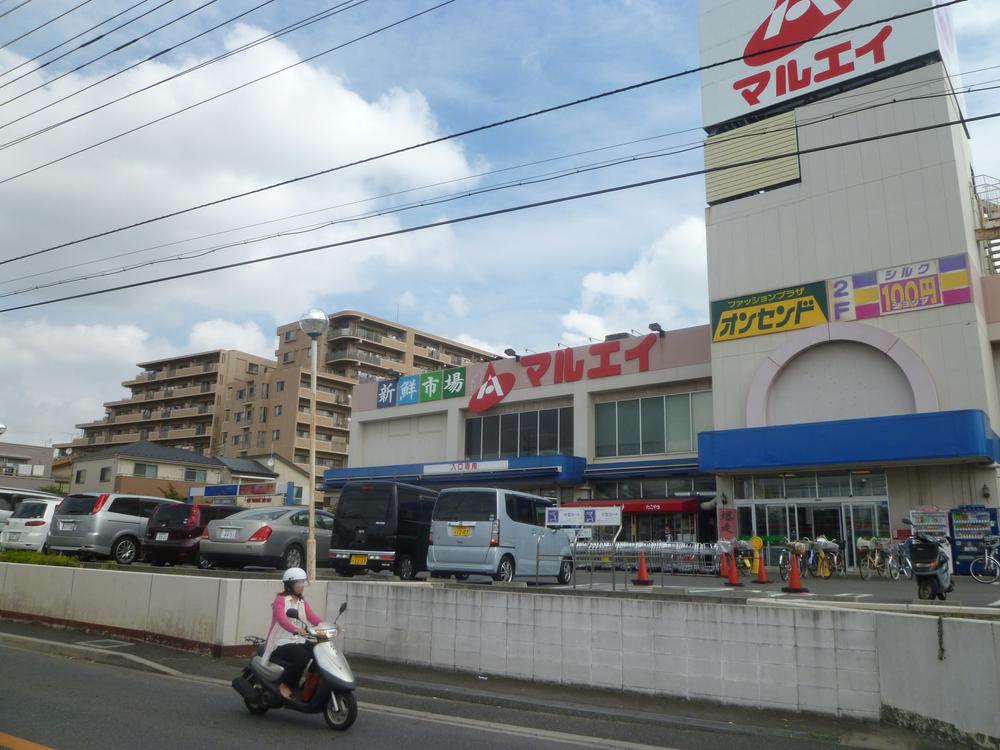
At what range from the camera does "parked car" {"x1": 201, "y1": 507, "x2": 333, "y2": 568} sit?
14.6m

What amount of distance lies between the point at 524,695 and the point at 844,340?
64.9 ft

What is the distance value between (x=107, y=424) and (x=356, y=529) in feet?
252

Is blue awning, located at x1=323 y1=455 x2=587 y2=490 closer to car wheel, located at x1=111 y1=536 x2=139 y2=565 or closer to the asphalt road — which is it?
car wheel, located at x1=111 y1=536 x2=139 y2=565

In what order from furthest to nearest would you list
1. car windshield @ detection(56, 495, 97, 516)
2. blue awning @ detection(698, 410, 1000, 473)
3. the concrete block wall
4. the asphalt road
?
blue awning @ detection(698, 410, 1000, 473) < car windshield @ detection(56, 495, 97, 516) < the concrete block wall < the asphalt road

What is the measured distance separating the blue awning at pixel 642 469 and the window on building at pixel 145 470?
3242 centimetres

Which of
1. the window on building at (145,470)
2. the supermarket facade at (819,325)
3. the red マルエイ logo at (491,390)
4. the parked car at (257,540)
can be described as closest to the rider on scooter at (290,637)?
the parked car at (257,540)

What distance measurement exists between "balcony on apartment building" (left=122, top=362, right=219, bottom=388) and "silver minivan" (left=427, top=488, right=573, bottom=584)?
65.8m

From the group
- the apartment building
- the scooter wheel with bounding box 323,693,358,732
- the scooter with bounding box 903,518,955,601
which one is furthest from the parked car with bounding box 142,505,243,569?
the apartment building

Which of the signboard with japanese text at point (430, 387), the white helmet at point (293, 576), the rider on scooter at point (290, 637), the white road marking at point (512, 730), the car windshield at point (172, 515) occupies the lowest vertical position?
the white road marking at point (512, 730)

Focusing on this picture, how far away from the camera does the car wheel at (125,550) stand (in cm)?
1748

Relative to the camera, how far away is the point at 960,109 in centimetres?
2614

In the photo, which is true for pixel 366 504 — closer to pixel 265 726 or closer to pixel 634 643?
pixel 634 643

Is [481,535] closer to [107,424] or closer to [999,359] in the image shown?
[999,359]

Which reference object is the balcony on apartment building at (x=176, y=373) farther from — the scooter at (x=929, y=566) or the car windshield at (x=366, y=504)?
the scooter at (x=929, y=566)
